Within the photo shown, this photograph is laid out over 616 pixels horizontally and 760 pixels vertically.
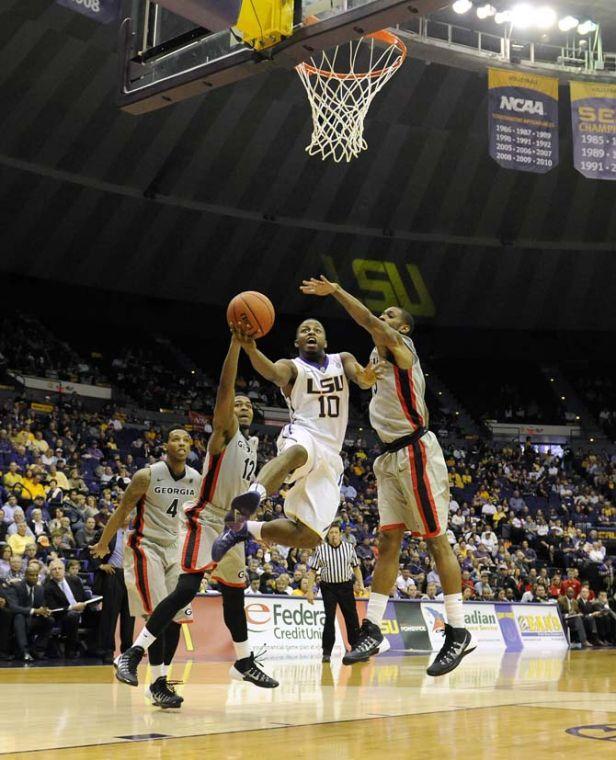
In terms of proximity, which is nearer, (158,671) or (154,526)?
(158,671)

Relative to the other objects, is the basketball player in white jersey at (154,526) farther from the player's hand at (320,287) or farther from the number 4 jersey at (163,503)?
the player's hand at (320,287)

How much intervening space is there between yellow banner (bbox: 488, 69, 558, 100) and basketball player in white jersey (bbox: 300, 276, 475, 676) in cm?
1397

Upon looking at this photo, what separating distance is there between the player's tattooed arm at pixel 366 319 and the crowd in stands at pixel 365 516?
6.99 meters

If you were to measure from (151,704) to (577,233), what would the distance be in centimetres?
2547

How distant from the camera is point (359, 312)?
6.54 meters

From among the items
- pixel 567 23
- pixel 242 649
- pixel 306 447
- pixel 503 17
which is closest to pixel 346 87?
pixel 503 17

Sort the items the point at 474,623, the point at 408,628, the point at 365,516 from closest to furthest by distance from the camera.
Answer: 1. the point at 408,628
2. the point at 474,623
3. the point at 365,516

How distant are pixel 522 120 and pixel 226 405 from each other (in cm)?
1531

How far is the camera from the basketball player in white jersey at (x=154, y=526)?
7.70 m

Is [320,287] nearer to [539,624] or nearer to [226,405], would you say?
[226,405]

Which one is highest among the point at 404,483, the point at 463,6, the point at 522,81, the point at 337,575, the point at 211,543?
the point at 463,6

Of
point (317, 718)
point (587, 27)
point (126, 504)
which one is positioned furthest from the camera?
point (587, 27)

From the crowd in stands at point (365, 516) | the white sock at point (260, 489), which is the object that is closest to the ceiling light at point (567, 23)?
the crowd in stands at point (365, 516)

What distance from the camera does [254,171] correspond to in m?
26.3
